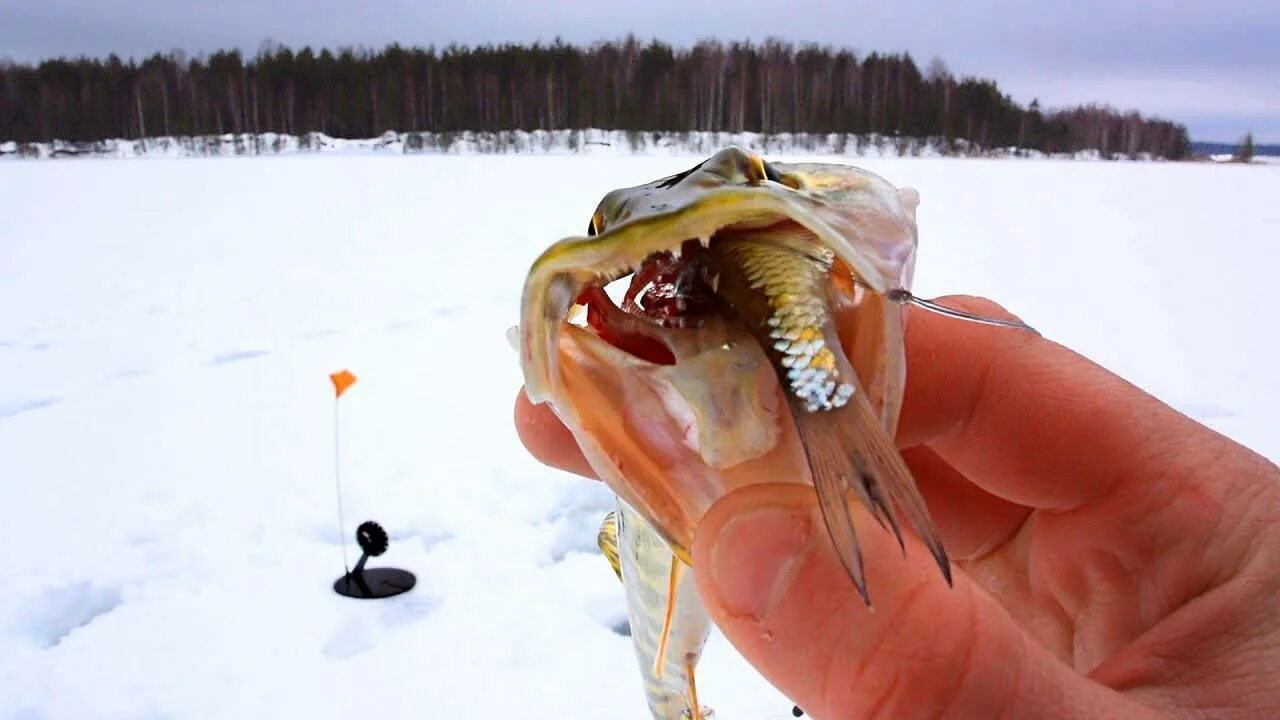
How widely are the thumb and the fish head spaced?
45 mm

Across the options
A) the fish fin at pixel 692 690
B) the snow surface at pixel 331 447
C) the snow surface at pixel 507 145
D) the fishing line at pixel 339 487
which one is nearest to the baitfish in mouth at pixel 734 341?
the fish fin at pixel 692 690

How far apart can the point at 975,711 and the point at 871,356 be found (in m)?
0.32

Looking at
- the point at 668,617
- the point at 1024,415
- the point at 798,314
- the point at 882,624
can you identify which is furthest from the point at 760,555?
the point at 1024,415

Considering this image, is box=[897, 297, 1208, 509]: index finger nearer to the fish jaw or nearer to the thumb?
the thumb

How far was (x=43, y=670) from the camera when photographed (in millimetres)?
2002

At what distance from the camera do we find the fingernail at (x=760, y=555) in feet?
2.56

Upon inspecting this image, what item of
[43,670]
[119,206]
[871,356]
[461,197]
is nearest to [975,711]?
[871,356]

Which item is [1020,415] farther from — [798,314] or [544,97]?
[544,97]

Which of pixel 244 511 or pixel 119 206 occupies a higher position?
pixel 119 206

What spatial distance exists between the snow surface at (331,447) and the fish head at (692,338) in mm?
1290

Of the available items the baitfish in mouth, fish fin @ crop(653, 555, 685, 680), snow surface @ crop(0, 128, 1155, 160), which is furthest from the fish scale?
snow surface @ crop(0, 128, 1155, 160)

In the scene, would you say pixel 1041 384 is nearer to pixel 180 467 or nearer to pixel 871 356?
pixel 871 356

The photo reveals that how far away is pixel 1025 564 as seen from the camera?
1.34 metres

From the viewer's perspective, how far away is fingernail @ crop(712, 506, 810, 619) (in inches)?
30.7
